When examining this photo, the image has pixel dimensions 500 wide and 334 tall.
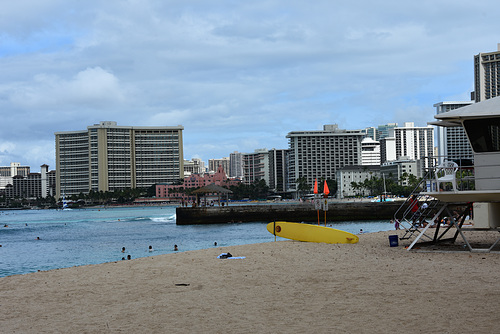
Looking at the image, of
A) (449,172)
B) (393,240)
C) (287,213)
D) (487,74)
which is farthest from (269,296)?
(487,74)

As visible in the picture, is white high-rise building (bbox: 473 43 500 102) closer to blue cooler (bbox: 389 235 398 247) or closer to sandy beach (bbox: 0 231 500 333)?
blue cooler (bbox: 389 235 398 247)

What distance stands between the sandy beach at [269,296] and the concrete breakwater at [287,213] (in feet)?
159

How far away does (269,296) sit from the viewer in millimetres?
11156

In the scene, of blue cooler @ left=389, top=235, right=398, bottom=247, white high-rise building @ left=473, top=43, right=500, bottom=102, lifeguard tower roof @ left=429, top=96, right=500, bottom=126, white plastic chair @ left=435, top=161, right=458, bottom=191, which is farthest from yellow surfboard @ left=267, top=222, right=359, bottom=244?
white high-rise building @ left=473, top=43, right=500, bottom=102

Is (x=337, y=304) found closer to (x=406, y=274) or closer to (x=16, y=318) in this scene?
(x=406, y=274)

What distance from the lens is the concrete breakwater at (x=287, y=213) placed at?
6594 centimetres

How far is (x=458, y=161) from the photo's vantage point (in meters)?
18.0

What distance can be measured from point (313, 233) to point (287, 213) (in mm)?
43625

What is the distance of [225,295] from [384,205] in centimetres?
5699

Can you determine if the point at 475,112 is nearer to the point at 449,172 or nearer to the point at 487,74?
the point at 449,172

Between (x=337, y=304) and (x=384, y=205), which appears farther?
(x=384, y=205)

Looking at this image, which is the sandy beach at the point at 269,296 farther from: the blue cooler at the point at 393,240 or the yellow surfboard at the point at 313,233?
the yellow surfboard at the point at 313,233

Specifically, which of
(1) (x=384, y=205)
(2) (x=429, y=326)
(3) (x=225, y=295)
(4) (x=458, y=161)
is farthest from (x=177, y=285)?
(1) (x=384, y=205)

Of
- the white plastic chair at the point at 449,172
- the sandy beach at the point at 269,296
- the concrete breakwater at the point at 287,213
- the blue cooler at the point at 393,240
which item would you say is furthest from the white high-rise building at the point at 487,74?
the sandy beach at the point at 269,296
